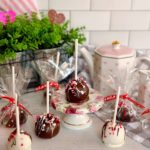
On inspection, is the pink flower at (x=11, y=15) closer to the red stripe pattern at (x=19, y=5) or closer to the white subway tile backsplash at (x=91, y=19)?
the red stripe pattern at (x=19, y=5)

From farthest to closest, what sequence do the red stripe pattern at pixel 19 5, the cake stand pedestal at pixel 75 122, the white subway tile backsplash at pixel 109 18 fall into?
1. the white subway tile backsplash at pixel 109 18
2. the red stripe pattern at pixel 19 5
3. the cake stand pedestal at pixel 75 122

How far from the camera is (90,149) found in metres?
0.62

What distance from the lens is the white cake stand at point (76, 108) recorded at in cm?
64

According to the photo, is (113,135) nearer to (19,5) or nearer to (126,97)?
(126,97)

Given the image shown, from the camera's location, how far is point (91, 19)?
1063 mm

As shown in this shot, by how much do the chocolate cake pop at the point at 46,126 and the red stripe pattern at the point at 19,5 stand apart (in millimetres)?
445

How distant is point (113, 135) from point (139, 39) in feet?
1.96

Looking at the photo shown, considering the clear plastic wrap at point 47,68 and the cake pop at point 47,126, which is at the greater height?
the clear plastic wrap at point 47,68

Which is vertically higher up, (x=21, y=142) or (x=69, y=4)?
(x=69, y=4)

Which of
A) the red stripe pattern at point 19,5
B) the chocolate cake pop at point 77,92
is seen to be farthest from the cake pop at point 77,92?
the red stripe pattern at point 19,5

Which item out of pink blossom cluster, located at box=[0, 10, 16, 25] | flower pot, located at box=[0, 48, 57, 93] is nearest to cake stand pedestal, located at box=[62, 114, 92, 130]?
flower pot, located at box=[0, 48, 57, 93]

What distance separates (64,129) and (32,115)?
0.10 meters

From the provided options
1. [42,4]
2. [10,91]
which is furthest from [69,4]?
[10,91]

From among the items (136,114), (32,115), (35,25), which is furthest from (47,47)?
(136,114)
